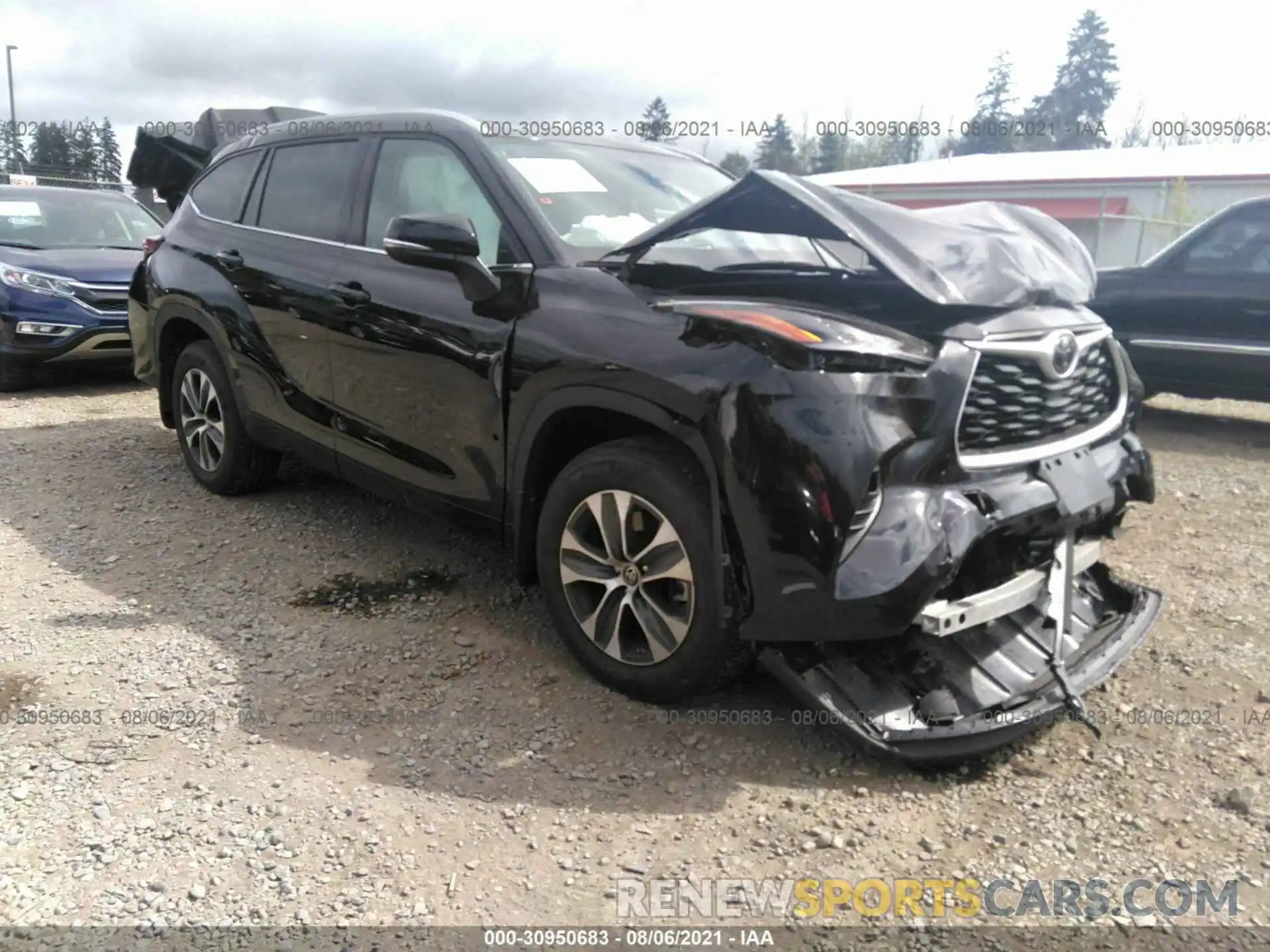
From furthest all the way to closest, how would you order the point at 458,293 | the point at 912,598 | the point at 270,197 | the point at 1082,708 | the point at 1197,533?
the point at 1197,533
the point at 270,197
the point at 458,293
the point at 1082,708
the point at 912,598

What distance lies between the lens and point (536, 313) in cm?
313

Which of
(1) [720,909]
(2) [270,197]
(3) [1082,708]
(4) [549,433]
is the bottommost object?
(1) [720,909]

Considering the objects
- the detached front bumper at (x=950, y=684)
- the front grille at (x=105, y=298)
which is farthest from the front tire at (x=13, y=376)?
the detached front bumper at (x=950, y=684)

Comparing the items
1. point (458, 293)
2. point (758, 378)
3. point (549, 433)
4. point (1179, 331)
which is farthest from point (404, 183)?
point (1179, 331)

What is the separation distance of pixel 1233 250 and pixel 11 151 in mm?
47904

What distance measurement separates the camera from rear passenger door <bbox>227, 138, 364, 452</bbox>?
4055 mm

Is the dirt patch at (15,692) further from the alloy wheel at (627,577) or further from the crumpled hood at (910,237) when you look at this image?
the crumpled hood at (910,237)

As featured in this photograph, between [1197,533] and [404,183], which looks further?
[1197,533]

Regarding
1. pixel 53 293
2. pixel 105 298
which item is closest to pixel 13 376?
pixel 53 293

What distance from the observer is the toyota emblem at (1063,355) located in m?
2.80

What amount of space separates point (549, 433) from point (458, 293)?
0.66 m

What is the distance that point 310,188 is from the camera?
432cm

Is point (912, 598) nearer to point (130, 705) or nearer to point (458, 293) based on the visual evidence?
point (458, 293)

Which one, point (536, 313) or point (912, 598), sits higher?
point (536, 313)
